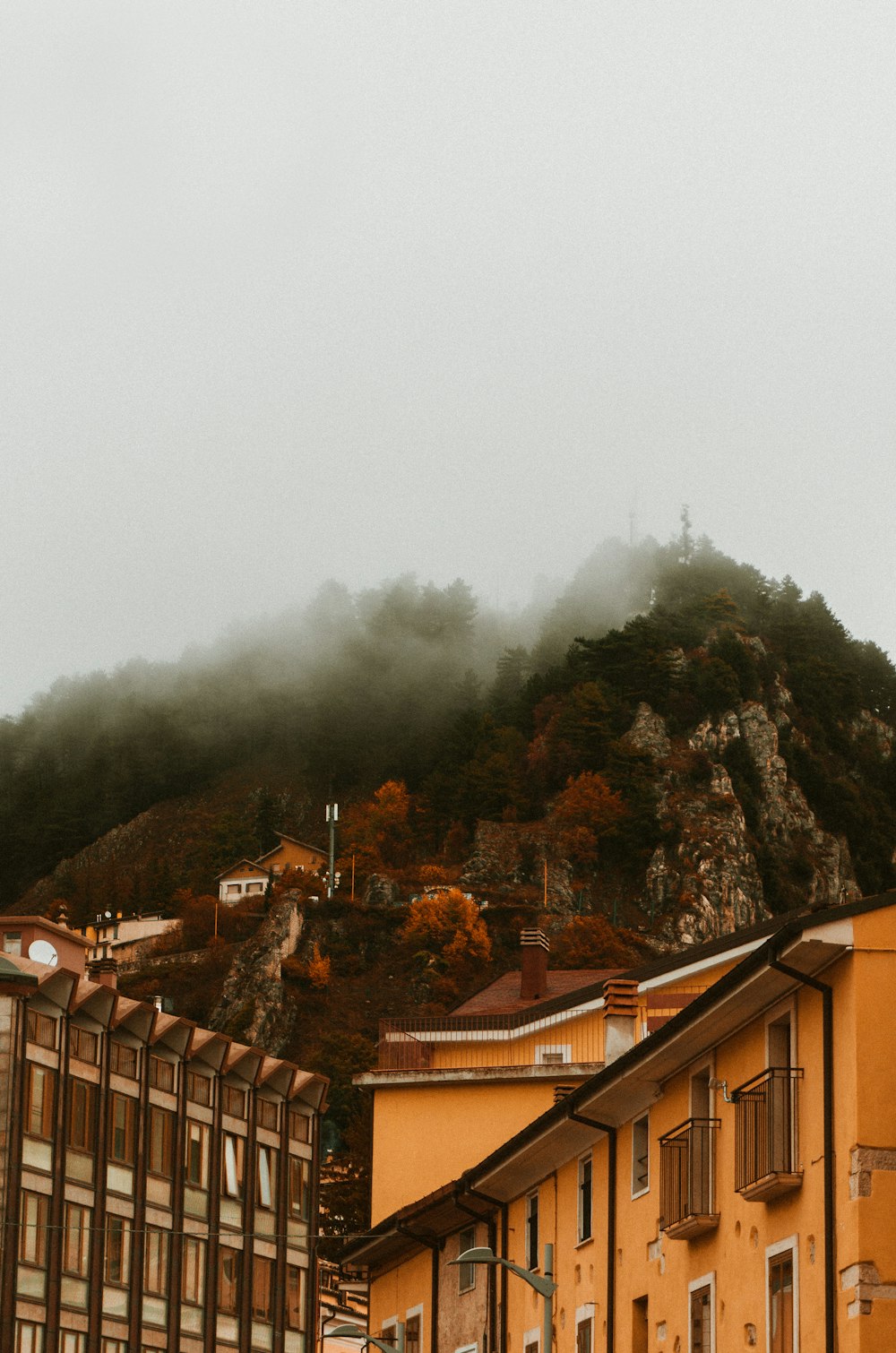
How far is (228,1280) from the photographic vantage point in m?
82.2

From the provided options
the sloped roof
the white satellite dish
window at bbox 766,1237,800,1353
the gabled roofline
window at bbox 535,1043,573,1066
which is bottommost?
window at bbox 766,1237,800,1353

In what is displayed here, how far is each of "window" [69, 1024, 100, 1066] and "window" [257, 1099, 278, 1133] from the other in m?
9.74

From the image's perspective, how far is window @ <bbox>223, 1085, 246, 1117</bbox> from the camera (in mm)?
86500

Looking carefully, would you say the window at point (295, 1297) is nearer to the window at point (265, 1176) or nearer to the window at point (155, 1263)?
the window at point (265, 1176)

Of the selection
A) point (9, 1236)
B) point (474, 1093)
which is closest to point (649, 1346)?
point (474, 1093)

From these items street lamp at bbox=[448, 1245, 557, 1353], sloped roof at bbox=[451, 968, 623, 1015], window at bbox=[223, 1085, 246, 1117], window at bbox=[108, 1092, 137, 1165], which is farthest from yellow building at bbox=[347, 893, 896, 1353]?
window at bbox=[223, 1085, 246, 1117]

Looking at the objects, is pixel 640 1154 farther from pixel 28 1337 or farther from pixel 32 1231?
pixel 32 1231

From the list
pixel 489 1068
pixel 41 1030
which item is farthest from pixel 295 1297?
pixel 489 1068

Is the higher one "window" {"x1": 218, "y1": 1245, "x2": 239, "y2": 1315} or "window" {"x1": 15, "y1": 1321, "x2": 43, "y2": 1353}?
"window" {"x1": 218, "y1": 1245, "x2": 239, "y2": 1315}

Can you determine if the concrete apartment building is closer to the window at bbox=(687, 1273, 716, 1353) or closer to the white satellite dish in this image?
the white satellite dish

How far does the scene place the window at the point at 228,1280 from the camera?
81375 mm

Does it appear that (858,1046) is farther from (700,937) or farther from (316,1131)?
(700,937)

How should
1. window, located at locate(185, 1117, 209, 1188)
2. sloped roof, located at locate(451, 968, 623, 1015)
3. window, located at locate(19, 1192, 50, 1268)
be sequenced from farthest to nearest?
1. window, located at locate(185, 1117, 209, 1188)
2. window, located at locate(19, 1192, 50, 1268)
3. sloped roof, located at locate(451, 968, 623, 1015)

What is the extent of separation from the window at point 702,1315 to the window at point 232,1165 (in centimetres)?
5614
